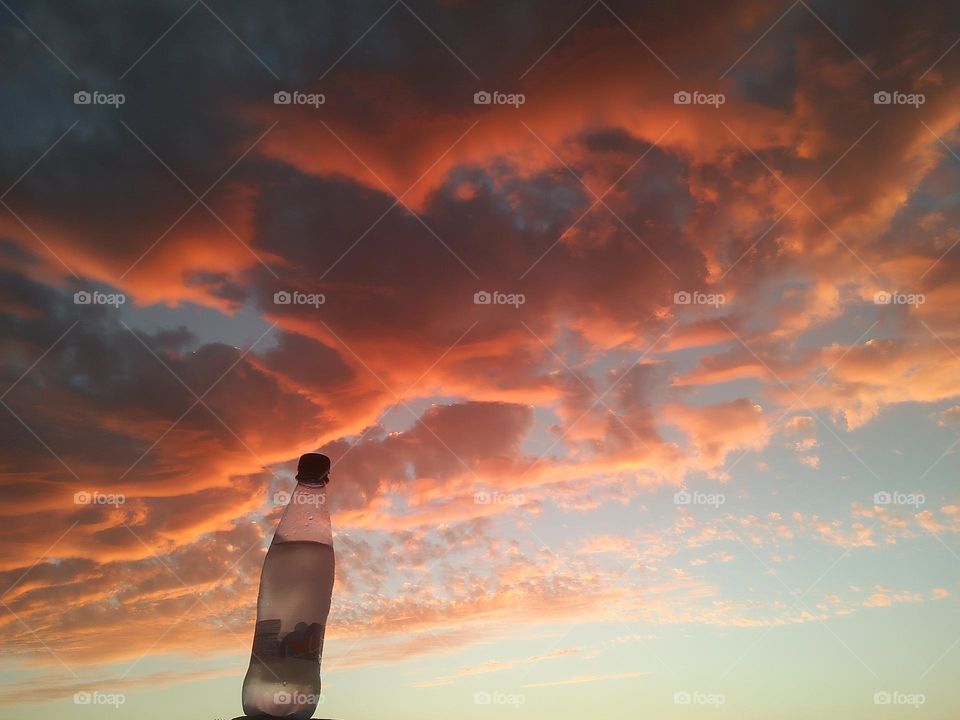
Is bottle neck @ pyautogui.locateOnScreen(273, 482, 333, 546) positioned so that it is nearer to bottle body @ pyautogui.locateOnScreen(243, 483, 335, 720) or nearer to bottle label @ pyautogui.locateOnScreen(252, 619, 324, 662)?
bottle body @ pyautogui.locateOnScreen(243, 483, 335, 720)

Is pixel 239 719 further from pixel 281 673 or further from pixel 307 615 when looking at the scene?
pixel 307 615

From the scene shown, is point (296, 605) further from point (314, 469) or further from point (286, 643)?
point (314, 469)

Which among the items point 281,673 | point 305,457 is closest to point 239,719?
point 281,673

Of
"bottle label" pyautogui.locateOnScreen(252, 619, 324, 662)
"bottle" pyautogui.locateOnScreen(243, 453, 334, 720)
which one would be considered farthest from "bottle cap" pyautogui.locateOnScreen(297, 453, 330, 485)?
"bottle label" pyautogui.locateOnScreen(252, 619, 324, 662)

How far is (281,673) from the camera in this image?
4699 millimetres

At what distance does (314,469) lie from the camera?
455 centimetres

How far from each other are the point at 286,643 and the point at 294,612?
2.07 feet

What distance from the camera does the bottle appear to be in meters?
4.55

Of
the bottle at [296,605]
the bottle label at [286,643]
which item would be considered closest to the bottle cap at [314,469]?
the bottle at [296,605]

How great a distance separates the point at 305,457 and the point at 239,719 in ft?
4.85

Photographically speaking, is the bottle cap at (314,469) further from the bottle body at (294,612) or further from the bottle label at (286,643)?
the bottle label at (286,643)

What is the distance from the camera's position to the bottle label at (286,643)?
4.51 metres

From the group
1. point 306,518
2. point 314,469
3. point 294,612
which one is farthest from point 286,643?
point 314,469

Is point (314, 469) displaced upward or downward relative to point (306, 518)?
upward
